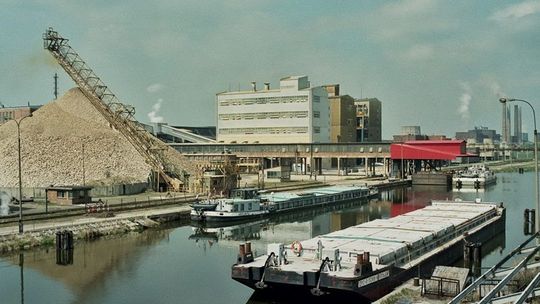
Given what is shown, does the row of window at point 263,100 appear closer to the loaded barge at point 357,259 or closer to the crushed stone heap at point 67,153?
the crushed stone heap at point 67,153

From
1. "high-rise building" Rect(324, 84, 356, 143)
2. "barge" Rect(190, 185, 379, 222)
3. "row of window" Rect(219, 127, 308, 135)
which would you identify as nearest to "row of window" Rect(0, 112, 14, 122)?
"row of window" Rect(219, 127, 308, 135)

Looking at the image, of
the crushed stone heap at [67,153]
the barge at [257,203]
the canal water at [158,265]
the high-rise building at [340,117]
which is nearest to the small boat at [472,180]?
the barge at [257,203]

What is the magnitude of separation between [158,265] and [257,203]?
2440 centimetres

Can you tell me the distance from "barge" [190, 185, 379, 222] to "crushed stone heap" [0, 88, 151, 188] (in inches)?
935

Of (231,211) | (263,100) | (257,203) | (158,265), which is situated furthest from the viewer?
(263,100)

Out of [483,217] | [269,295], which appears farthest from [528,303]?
[483,217]

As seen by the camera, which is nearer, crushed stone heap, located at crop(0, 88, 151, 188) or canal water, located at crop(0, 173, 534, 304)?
canal water, located at crop(0, 173, 534, 304)

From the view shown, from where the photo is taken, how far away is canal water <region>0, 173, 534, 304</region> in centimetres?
3219

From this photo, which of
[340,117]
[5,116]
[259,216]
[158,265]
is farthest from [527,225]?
[5,116]

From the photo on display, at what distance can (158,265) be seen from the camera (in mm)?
39844

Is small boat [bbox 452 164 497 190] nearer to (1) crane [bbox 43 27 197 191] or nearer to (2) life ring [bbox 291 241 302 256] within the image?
(1) crane [bbox 43 27 197 191]

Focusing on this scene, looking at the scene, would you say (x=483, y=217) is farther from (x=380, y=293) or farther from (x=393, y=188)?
(x=393, y=188)

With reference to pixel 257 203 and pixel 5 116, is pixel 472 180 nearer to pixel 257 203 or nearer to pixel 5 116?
pixel 257 203

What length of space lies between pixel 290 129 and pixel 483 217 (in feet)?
313
